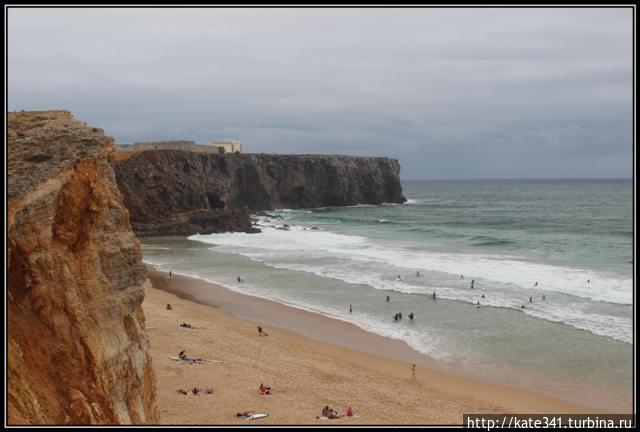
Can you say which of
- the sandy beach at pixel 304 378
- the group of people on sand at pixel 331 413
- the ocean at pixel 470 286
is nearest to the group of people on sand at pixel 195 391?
the sandy beach at pixel 304 378

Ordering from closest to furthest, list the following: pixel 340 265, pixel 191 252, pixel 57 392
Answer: pixel 57 392 < pixel 340 265 < pixel 191 252

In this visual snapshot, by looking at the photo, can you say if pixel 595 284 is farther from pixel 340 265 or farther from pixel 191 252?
pixel 191 252

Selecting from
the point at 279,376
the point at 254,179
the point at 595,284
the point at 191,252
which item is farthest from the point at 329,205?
the point at 279,376

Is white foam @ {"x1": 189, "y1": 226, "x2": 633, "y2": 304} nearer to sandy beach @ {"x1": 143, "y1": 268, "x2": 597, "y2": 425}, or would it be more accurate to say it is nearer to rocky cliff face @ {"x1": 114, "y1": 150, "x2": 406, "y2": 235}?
rocky cliff face @ {"x1": 114, "y1": 150, "x2": 406, "y2": 235}

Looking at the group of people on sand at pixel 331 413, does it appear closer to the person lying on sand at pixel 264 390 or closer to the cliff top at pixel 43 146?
the person lying on sand at pixel 264 390

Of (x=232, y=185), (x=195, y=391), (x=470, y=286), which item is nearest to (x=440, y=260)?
(x=470, y=286)

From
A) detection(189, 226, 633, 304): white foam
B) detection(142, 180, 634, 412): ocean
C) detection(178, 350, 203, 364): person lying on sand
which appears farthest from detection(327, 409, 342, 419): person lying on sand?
detection(189, 226, 633, 304): white foam

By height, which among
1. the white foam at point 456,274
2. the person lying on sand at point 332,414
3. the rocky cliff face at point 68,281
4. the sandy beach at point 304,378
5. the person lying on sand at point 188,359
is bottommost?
the sandy beach at point 304,378
